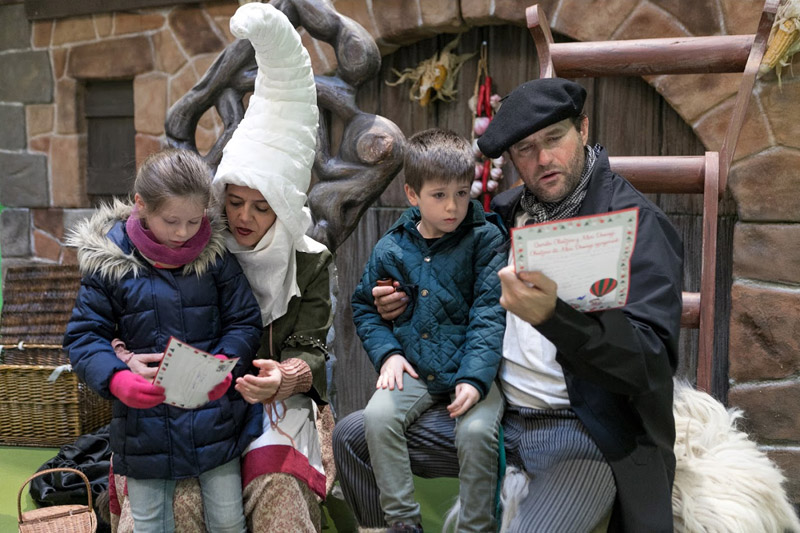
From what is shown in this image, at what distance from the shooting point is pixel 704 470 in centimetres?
172

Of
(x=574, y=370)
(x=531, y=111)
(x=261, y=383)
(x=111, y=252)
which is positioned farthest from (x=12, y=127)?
(x=574, y=370)

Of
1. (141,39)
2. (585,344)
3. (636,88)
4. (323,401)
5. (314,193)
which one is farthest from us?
(141,39)

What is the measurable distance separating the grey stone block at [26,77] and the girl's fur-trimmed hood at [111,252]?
106 inches

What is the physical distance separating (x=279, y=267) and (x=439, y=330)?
1.46ft

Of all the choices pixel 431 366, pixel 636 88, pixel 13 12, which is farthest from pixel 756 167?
pixel 13 12

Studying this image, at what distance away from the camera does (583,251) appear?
4.27 feet

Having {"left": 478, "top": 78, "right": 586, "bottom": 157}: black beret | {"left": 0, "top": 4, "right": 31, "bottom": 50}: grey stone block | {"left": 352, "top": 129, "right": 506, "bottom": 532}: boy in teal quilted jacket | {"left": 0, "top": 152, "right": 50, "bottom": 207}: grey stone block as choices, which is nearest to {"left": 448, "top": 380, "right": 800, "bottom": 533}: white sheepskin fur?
{"left": 352, "top": 129, "right": 506, "bottom": 532}: boy in teal quilted jacket

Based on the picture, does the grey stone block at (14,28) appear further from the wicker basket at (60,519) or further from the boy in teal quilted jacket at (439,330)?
the boy in teal quilted jacket at (439,330)

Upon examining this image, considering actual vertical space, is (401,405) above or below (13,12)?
below

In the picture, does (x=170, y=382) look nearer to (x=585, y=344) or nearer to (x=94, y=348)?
(x=94, y=348)

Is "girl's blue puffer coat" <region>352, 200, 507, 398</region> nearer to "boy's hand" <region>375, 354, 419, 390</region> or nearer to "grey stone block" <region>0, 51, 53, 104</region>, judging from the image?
"boy's hand" <region>375, 354, 419, 390</region>

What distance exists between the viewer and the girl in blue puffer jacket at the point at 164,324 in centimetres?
173

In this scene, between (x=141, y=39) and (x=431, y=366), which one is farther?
(x=141, y=39)

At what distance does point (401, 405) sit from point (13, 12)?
3.68 metres
